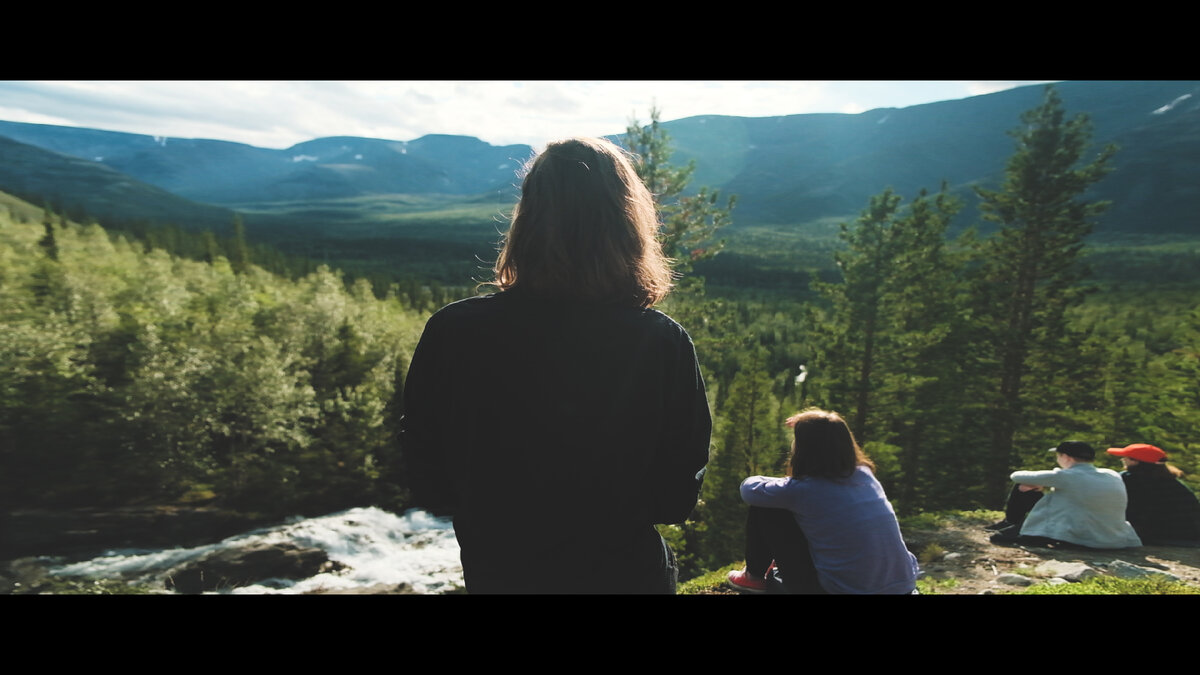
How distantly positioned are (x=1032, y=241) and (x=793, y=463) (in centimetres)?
2374

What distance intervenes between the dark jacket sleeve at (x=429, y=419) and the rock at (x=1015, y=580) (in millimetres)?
7417

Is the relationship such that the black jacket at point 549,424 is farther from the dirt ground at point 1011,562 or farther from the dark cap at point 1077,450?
the dark cap at point 1077,450

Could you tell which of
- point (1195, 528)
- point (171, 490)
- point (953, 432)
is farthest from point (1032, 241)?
point (171, 490)

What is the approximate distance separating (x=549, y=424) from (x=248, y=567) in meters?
24.8

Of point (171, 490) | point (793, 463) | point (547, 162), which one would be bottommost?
point (171, 490)

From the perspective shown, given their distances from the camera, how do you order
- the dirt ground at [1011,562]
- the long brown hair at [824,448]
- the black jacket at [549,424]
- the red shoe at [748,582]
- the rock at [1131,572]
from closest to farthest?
the black jacket at [549,424] → the long brown hair at [824,448] → the red shoe at [748,582] → the rock at [1131,572] → the dirt ground at [1011,562]

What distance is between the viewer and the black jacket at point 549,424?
1.65 meters

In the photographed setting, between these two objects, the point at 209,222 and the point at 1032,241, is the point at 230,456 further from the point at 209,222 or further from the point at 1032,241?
the point at 209,222

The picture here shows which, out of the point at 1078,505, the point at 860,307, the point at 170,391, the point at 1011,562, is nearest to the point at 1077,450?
the point at 1078,505

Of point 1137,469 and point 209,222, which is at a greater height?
point 209,222

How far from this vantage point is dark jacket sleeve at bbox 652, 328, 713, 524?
5.86 ft

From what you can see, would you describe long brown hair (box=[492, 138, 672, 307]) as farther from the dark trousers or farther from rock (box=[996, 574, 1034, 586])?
rock (box=[996, 574, 1034, 586])

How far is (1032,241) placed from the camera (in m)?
21.7

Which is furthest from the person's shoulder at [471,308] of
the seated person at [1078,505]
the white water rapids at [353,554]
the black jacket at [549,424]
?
the white water rapids at [353,554]
